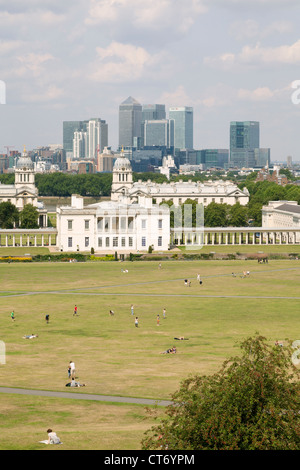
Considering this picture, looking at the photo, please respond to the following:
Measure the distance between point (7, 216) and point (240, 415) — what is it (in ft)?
388

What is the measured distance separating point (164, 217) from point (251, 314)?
6089 cm

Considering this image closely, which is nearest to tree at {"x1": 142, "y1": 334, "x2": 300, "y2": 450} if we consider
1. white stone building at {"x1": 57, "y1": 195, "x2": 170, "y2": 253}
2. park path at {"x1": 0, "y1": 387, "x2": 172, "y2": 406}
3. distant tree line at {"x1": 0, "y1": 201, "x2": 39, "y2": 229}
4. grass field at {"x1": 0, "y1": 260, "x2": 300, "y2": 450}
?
grass field at {"x1": 0, "y1": 260, "x2": 300, "y2": 450}

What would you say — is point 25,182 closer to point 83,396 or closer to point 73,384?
point 73,384

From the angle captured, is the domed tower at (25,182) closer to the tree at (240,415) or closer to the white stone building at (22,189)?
the white stone building at (22,189)

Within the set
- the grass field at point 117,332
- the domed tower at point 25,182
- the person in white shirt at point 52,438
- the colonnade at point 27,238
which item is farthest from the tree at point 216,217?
the person in white shirt at point 52,438

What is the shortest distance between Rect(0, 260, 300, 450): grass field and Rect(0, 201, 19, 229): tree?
39.5 metres

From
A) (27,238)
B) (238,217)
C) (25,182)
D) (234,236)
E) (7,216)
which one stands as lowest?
(234,236)

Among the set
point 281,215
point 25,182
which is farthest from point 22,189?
point 281,215

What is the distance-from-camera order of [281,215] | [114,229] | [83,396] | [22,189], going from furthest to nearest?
[22,189], [281,215], [114,229], [83,396]

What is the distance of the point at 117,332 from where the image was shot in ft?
193

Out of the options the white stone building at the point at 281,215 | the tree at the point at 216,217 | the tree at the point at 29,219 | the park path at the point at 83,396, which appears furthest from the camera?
the white stone building at the point at 281,215

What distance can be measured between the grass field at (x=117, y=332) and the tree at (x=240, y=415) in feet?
18.6

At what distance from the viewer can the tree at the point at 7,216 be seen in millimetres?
141250
